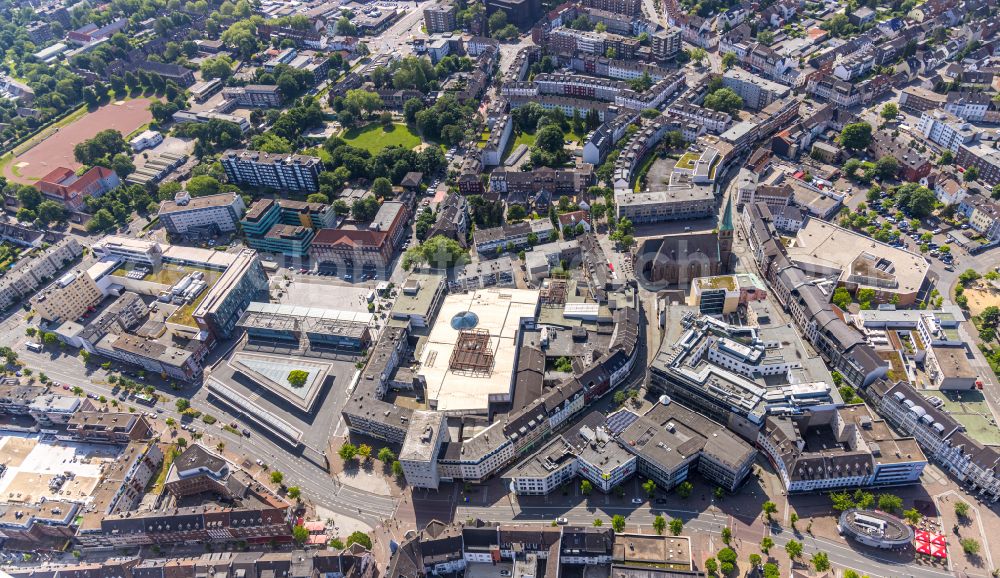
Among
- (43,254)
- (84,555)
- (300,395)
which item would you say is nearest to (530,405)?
(300,395)

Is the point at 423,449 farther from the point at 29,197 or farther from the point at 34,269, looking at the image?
the point at 29,197

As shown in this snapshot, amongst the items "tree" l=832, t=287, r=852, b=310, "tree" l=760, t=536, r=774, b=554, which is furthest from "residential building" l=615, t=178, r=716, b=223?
"tree" l=760, t=536, r=774, b=554

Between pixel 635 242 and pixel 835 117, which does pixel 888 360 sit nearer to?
pixel 635 242

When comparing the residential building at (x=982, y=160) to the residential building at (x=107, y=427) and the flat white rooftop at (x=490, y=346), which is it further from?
the residential building at (x=107, y=427)

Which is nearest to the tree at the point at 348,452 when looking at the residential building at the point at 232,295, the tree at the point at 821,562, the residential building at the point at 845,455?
the residential building at the point at 232,295

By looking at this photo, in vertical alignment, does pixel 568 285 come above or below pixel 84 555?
above

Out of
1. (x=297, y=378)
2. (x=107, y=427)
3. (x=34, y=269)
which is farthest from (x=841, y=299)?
(x=34, y=269)
